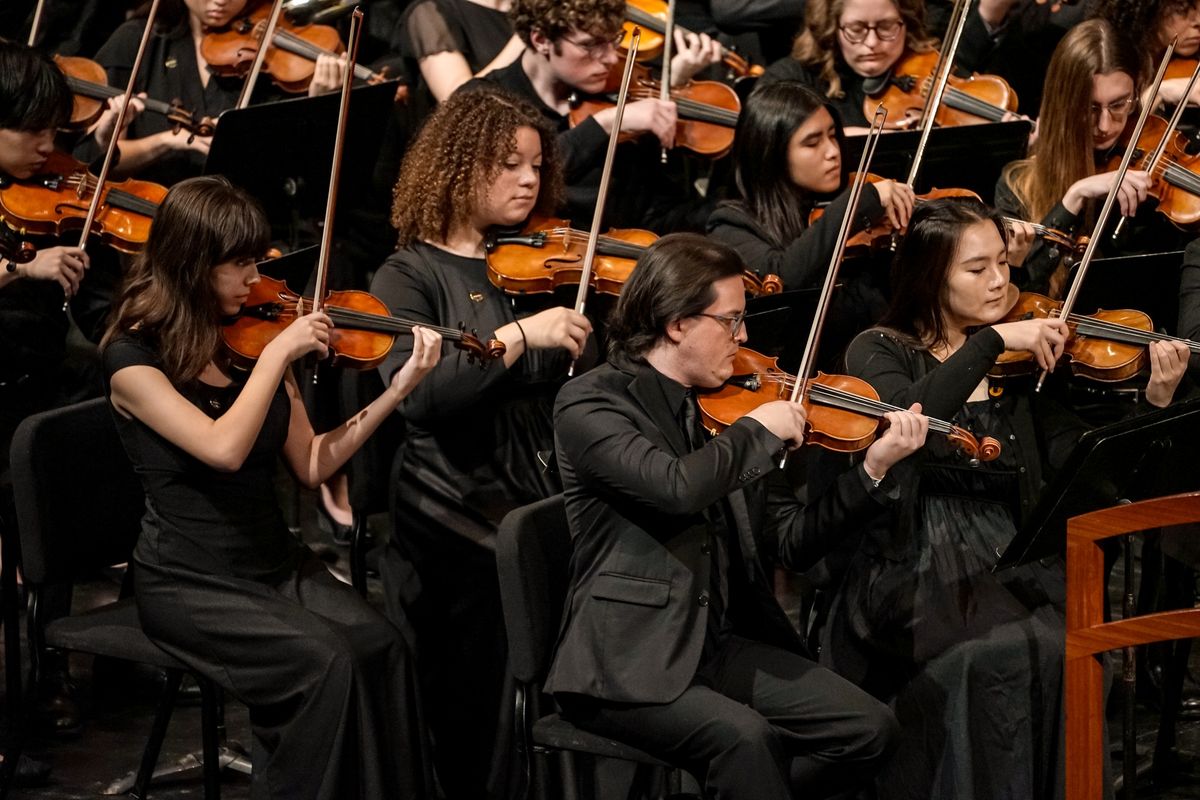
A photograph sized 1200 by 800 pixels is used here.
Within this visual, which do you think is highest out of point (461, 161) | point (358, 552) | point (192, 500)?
point (461, 161)

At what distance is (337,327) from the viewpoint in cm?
305

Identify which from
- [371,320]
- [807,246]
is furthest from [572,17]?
[371,320]

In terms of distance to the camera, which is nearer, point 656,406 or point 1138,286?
point 656,406

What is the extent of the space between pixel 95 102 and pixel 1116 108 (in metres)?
2.53

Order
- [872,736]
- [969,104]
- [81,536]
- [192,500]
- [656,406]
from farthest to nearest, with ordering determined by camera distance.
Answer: [969,104] → [81,536] → [192,500] → [656,406] → [872,736]

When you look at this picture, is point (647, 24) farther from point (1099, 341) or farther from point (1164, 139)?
point (1099, 341)

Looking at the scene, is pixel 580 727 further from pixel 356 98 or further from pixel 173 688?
pixel 356 98

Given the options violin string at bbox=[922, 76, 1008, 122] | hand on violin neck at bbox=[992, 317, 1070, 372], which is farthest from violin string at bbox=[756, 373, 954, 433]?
violin string at bbox=[922, 76, 1008, 122]

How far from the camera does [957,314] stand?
3.24 m

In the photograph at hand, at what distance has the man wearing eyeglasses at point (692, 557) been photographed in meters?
2.61

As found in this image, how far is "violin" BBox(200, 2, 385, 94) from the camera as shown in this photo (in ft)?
13.5

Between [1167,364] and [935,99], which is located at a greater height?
[935,99]

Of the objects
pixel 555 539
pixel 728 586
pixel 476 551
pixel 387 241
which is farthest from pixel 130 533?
pixel 387 241

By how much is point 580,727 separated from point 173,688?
2.77 ft
